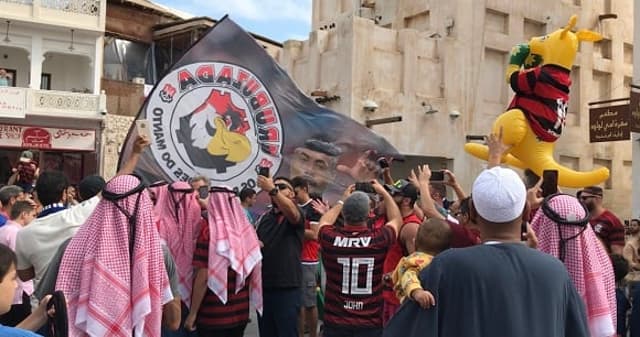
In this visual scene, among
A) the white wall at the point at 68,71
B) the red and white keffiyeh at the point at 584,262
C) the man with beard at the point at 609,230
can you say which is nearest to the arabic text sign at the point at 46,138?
the white wall at the point at 68,71

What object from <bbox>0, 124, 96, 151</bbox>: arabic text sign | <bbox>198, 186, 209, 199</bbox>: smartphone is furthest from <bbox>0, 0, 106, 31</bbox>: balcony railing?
<bbox>198, 186, 209, 199</bbox>: smartphone

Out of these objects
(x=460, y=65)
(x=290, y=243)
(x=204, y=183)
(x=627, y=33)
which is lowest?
(x=290, y=243)

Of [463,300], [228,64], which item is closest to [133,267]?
[463,300]

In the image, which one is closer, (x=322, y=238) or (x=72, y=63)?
(x=322, y=238)

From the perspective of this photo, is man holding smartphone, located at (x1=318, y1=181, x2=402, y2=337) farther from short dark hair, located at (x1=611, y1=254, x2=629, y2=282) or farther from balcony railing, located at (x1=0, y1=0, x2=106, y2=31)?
balcony railing, located at (x1=0, y1=0, x2=106, y2=31)

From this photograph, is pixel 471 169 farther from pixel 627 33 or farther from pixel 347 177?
pixel 347 177

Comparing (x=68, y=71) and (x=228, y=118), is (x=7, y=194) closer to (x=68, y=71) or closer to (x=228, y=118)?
(x=228, y=118)

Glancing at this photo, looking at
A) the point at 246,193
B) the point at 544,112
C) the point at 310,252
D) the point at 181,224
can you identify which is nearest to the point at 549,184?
the point at 181,224

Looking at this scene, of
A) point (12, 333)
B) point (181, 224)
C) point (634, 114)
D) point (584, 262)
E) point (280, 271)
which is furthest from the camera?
point (634, 114)

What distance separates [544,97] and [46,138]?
1823 cm

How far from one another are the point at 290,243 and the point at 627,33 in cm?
1945

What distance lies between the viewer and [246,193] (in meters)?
6.66

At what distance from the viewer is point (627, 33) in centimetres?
2178

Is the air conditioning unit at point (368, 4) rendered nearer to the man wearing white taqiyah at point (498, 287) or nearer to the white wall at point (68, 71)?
the white wall at point (68, 71)
